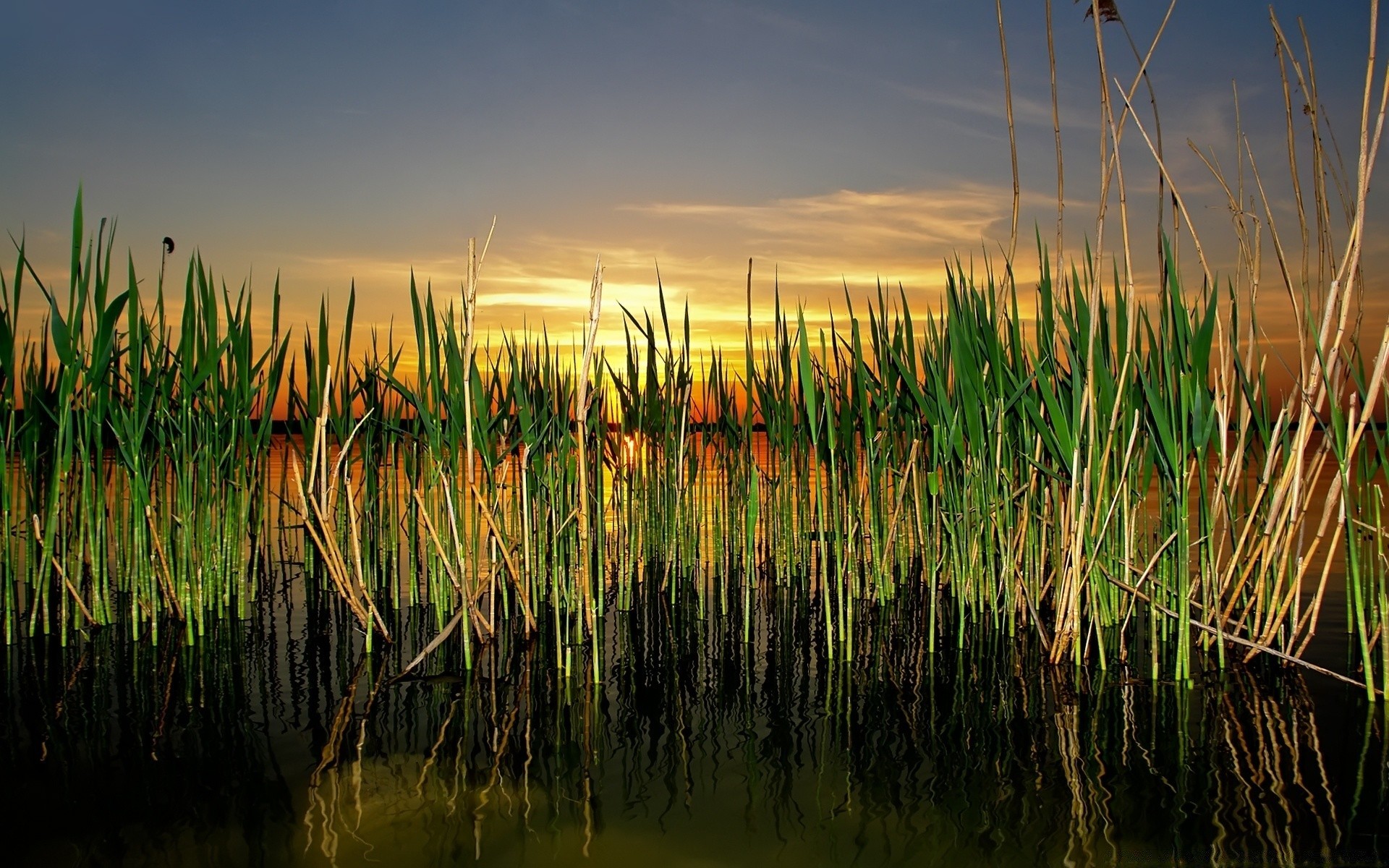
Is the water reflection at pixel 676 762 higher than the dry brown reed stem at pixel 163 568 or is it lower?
lower

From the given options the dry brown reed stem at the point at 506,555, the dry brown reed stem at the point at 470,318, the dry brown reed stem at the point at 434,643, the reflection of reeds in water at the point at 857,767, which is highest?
the dry brown reed stem at the point at 470,318

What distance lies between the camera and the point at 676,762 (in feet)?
8.86

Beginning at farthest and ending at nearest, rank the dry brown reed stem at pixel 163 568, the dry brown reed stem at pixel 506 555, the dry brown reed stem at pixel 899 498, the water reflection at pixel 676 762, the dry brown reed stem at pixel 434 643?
1. the dry brown reed stem at pixel 899 498
2. the dry brown reed stem at pixel 163 568
3. the dry brown reed stem at pixel 506 555
4. the dry brown reed stem at pixel 434 643
5. the water reflection at pixel 676 762

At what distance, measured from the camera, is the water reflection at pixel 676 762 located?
7.19 ft

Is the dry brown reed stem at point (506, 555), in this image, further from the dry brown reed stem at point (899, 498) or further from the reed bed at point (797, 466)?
the dry brown reed stem at point (899, 498)

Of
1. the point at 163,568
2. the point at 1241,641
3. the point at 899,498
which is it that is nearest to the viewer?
the point at 1241,641

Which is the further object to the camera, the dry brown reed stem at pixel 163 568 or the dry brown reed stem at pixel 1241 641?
the dry brown reed stem at pixel 163 568

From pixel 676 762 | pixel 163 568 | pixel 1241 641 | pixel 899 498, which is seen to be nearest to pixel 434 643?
pixel 676 762

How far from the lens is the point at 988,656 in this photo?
3.73m

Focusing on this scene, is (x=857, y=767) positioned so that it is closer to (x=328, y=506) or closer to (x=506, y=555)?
(x=506, y=555)

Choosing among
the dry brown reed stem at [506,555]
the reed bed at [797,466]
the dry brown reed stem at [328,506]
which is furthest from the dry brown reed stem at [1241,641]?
the dry brown reed stem at [328,506]

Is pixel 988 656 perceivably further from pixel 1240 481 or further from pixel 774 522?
pixel 774 522

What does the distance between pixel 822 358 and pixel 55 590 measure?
13.9 feet

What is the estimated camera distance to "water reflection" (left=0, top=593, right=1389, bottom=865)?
2.19m
